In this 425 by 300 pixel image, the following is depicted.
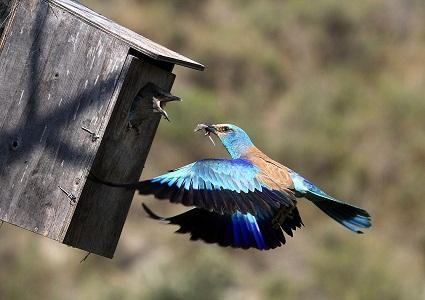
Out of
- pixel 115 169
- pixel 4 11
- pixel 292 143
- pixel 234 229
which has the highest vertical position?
pixel 4 11

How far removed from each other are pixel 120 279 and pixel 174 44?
24.9 ft

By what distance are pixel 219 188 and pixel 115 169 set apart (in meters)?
0.61

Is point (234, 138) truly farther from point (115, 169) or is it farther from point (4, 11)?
point (4, 11)

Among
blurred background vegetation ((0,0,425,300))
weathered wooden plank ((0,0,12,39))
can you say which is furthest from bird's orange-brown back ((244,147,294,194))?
blurred background vegetation ((0,0,425,300))

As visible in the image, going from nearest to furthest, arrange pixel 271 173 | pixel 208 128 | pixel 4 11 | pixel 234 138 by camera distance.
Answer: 1. pixel 4 11
2. pixel 271 173
3. pixel 208 128
4. pixel 234 138

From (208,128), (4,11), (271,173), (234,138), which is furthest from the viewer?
(234,138)

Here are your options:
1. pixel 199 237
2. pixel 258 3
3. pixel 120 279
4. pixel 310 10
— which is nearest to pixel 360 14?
pixel 310 10

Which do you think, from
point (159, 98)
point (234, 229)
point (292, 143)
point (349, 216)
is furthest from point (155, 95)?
point (292, 143)

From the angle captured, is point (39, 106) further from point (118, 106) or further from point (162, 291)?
point (162, 291)

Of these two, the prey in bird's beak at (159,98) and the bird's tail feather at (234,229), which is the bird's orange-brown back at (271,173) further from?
the prey in bird's beak at (159,98)

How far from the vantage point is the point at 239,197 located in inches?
196

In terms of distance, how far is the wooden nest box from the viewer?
4.69 metres

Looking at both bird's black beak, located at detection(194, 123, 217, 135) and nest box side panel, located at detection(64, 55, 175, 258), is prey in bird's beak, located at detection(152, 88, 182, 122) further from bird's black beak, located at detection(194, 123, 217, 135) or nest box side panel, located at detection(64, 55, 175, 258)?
bird's black beak, located at detection(194, 123, 217, 135)

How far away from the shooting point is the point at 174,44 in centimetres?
1977
